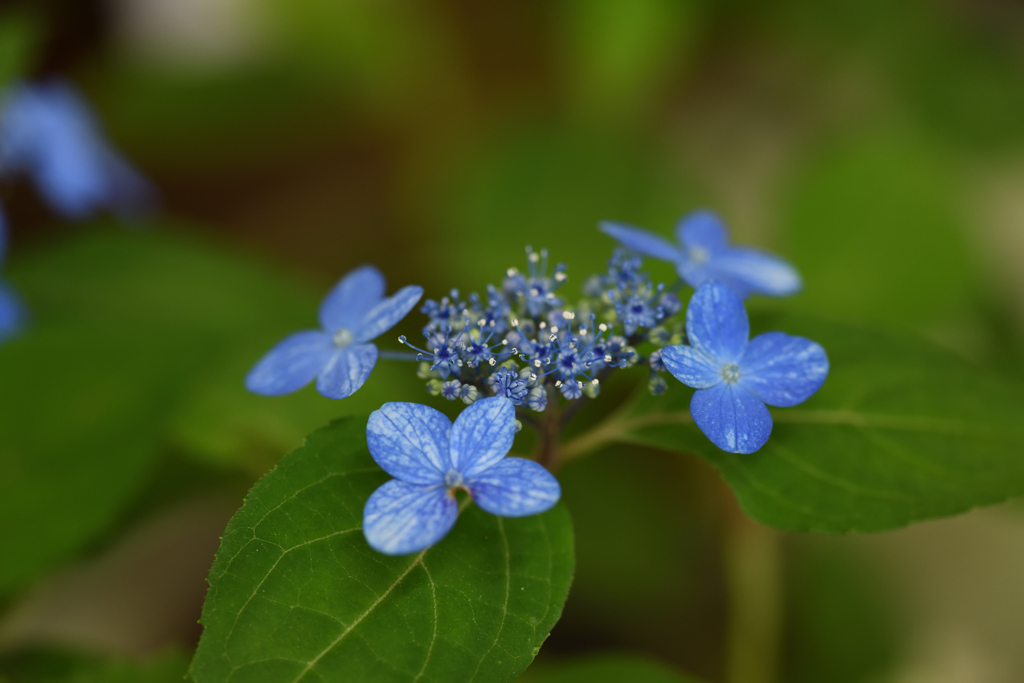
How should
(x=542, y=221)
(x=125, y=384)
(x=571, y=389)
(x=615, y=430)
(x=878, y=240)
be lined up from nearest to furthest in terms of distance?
1. (x=571, y=389)
2. (x=615, y=430)
3. (x=125, y=384)
4. (x=878, y=240)
5. (x=542, y=221)

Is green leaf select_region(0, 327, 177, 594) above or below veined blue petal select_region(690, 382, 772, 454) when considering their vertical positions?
below

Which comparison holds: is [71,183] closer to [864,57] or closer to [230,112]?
[230,112]

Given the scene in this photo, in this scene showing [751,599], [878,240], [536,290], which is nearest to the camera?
[536,290]

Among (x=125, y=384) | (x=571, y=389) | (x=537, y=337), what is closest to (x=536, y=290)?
(x=537, y=337)

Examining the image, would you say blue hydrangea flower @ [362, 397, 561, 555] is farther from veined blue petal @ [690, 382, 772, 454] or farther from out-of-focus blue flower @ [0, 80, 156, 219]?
out-of-focus blue flower @ [0, 80, 156, 219]

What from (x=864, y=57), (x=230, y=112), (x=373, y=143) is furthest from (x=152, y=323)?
(x=864, y=57)

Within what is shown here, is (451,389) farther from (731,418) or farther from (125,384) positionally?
(125,384)

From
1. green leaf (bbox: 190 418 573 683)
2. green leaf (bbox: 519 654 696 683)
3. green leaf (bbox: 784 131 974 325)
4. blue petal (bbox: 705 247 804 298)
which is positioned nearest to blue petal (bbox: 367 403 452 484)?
green leaf (bbox: 190 418 573 683)

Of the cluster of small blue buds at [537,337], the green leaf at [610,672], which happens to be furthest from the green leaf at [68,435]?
the green leaf at [610,672]
